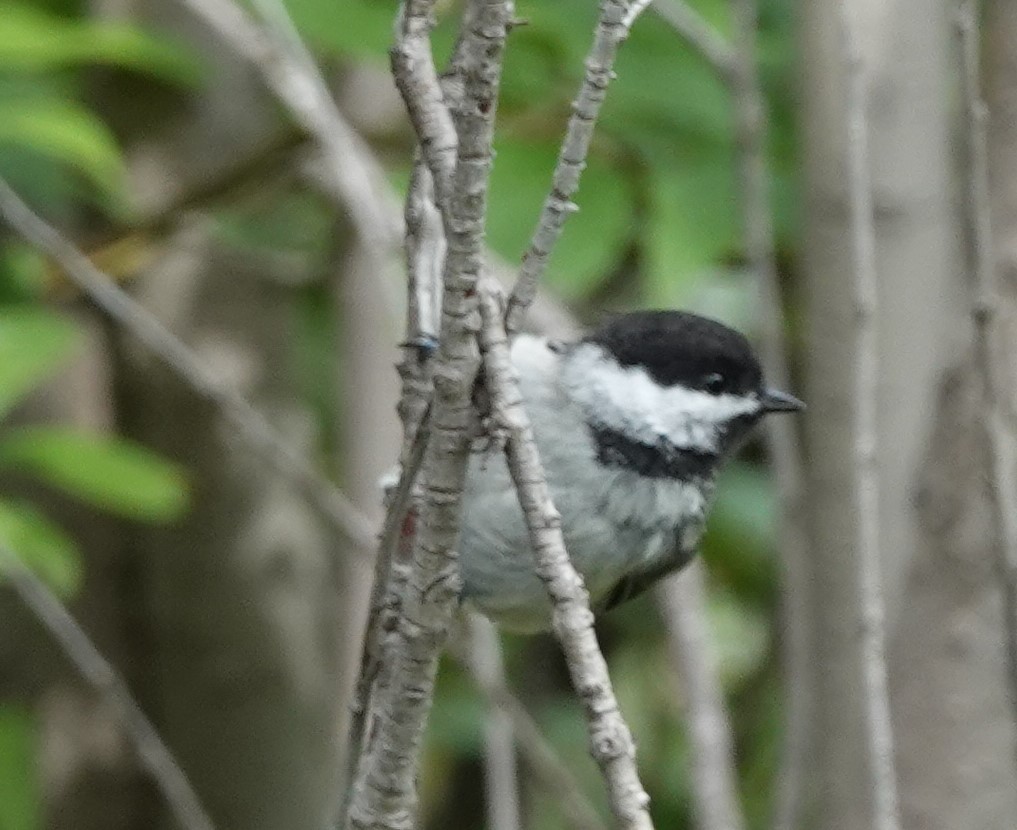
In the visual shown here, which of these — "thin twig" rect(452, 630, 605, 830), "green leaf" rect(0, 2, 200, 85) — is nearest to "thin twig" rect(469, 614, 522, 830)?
"thin twig" rect(452, 630, 605, 830)

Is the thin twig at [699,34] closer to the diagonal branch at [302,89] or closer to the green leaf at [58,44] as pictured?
the diagonal branch at [302,89]

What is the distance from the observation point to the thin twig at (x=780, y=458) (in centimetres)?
173

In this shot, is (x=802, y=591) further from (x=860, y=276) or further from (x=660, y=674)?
(x=660, y=674)

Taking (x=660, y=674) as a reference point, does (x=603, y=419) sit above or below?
above

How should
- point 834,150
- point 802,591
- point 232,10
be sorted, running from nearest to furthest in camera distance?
point 834,150
point 802,591
point 232,10

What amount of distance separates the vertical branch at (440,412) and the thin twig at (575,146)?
0.06 metres

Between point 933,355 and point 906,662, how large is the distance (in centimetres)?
39

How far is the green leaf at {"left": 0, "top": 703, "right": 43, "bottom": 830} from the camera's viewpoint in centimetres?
210

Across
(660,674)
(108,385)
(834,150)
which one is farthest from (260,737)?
(834,150)

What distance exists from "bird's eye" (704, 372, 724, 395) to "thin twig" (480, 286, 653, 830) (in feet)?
2.26

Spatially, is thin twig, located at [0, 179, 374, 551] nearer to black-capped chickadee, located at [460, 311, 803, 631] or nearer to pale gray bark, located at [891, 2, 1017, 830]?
black-capped chickadee, located at [460, 311, 803, 631]

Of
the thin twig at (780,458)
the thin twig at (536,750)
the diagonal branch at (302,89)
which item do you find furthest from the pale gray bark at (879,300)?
the diagonal branch at (302,89)

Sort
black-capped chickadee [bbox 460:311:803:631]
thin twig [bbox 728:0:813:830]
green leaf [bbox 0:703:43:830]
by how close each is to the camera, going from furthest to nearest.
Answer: green leaf [bbox 0:703:43:830] < thin twig [bbox 728:0:813:830] < black-capped chickadee [bbox 460:311:803:631]

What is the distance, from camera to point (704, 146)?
1.93 m
